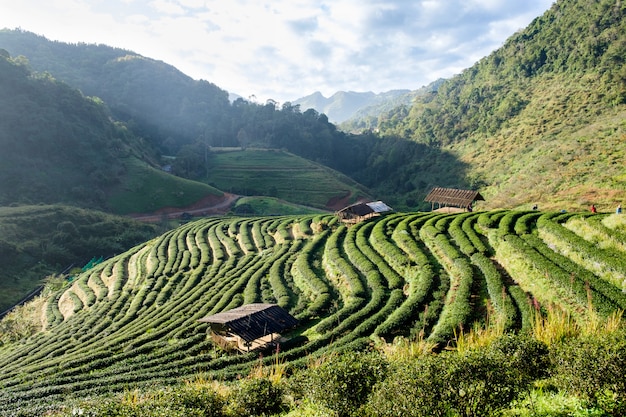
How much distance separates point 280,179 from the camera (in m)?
116

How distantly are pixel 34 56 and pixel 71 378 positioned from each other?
20315 centimetres

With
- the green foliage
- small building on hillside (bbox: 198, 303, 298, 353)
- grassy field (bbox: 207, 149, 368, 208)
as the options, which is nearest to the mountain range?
grassy field (bbox: 207, 149, 368, 208)

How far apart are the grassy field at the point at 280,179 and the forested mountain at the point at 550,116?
114ft

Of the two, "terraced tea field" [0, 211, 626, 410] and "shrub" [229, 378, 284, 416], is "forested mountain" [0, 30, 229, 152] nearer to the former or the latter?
"terraced tea field" [0, 211, 626, 410]

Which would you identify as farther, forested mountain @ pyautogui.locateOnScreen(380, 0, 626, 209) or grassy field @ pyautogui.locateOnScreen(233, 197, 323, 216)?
grassy field @ pyautogui.locateOnScreen(233, 197, 323, 216)

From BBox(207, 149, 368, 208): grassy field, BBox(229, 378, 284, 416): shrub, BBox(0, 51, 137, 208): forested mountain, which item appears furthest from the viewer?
BBox(207, 149, 368, 208): grassy field

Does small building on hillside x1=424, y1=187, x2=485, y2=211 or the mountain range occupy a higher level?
the mountain range

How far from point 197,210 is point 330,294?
70.8 metres

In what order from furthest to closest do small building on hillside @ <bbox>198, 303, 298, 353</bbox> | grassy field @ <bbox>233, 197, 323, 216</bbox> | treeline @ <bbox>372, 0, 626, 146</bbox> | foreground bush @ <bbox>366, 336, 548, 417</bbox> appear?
grassy field @ <bbox>233, 197, 323, 216</bbox>
treeline @ <bbox>372, 0, 626, 146</bbox>
small building on hillside @ <bbox>198, 303, 298, 353</bbox>
foreground bush @ <bbox>366, 336, 548, 417</bbox>

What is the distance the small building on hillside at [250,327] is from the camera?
70.9 feet

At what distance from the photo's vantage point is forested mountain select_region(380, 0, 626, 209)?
6262 cm

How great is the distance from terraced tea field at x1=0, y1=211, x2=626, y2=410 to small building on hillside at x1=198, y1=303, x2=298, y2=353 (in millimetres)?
1004

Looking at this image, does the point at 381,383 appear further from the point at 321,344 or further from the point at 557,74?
the point at 557,74

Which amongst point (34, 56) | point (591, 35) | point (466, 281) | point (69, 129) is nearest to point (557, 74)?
point (591, 35)
